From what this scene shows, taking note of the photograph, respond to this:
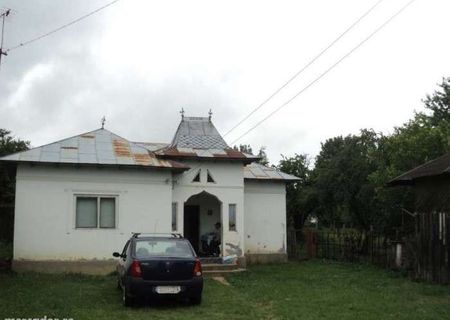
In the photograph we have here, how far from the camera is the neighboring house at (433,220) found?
15.3 m

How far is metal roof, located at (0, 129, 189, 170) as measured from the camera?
18.8 meters

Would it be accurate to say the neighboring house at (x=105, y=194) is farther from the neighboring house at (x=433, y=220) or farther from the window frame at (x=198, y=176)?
the neighboring house at (x=433, y=220)

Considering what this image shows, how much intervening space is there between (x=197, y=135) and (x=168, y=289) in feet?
39.8

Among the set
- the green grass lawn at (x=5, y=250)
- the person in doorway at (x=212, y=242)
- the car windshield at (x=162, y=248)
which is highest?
the car windshield at (x=162, y=248)

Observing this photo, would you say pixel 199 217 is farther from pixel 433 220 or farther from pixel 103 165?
pixel 433 220

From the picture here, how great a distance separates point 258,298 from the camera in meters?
13.3

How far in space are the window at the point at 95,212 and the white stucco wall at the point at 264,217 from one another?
6.95 m

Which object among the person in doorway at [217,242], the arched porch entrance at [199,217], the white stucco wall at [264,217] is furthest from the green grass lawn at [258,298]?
the arched porch entrance at [199,217]

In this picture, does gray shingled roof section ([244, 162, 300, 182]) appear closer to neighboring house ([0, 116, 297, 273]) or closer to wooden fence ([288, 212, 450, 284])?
neighboring house ([0, 116, 297, 273])

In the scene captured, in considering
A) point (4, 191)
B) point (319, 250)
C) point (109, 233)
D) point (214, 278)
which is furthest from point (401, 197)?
point (4, 191)

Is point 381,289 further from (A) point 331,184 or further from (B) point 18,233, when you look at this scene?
(A) point 331,184

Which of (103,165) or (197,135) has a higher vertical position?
(197,135)

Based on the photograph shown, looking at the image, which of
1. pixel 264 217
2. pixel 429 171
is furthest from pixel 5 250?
pixel 429 171

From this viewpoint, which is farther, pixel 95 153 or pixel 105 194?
pixel 95 153
